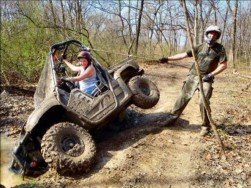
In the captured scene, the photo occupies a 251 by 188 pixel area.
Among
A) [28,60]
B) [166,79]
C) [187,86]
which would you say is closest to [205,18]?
[166,79]

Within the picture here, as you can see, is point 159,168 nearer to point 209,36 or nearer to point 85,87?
point 85,87

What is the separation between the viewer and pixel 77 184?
18.6ft

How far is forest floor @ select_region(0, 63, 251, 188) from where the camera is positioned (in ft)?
18.6

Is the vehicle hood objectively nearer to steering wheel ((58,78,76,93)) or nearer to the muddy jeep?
the muddy jeep

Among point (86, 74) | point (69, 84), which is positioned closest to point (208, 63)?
point (86, 74)

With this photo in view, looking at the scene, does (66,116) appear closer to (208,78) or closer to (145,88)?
(145,88)

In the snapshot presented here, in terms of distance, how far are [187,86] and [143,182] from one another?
2258 mm

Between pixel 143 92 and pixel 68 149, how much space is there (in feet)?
7.38

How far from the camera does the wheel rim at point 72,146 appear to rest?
594cm

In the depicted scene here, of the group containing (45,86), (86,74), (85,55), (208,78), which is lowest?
(45,86)

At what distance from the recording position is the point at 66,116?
6.46 metres

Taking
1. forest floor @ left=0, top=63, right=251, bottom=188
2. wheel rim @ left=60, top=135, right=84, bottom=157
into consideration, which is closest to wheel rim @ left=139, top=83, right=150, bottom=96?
forest floor @ left=0, top=63, right=251, bottom=188

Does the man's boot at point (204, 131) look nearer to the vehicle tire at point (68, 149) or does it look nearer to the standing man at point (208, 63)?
the standing man at point (208, 63)

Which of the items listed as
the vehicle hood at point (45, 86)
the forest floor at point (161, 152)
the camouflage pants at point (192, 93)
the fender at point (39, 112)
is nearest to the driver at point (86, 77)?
the vehicle hood at point (45, 86)
